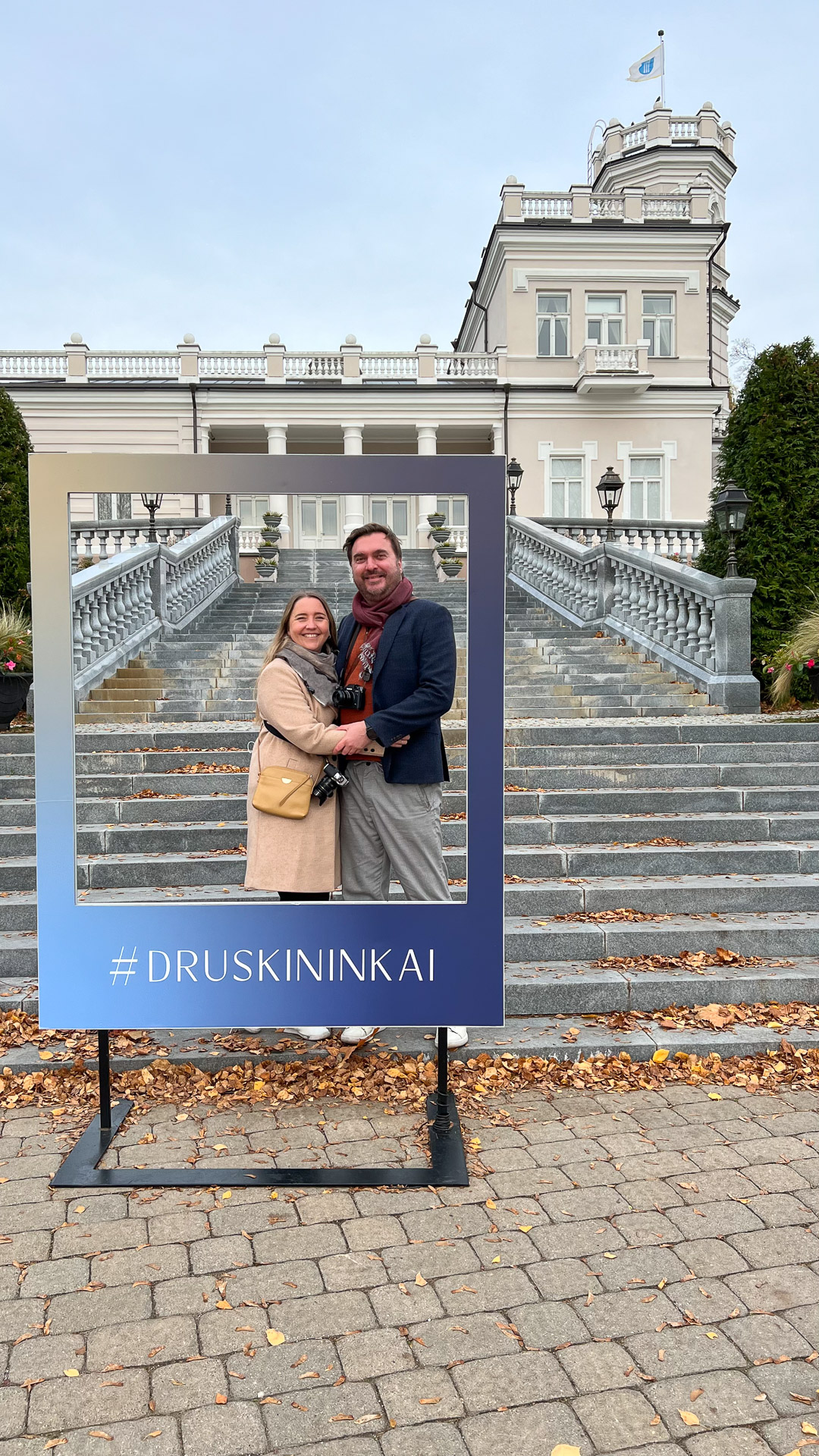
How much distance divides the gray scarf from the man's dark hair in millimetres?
393

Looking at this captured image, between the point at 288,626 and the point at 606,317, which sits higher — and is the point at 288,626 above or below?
below

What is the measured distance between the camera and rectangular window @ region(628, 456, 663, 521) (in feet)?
95.6

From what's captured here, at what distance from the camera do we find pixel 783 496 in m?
10.7

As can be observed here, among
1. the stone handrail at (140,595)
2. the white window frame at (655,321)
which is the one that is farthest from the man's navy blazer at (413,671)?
the white window frame at (655,321)

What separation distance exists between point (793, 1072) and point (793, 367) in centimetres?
900

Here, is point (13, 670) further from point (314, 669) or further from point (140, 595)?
point (314, 669)

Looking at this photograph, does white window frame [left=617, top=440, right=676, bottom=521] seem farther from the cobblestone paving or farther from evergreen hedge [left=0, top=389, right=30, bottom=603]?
the cobblestone paving

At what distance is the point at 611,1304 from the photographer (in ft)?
8.73

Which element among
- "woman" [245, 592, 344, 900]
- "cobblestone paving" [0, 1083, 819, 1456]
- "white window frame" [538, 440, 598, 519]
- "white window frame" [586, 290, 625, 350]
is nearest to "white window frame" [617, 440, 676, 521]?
"white window frame" [538, 440, 598, 519]

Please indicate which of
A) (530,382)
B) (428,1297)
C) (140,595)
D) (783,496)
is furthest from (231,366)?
(428,1297)

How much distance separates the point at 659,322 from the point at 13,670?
87.4 feet

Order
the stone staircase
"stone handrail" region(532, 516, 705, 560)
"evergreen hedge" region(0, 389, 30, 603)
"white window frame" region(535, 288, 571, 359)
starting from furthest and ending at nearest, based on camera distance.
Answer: "white window frame" region(535, 288, 571, 359) → "stone handrail" region(532, 516, 705, 560) → "evergreen hedge" region(0, 389, 30, 603) → the stone staircase

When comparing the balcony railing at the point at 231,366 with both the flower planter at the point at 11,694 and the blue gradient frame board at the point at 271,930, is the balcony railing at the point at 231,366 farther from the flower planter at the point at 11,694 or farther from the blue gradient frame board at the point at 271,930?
the blue gradient frame board at the point at 271,930

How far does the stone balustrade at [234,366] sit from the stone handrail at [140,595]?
50.2ft
